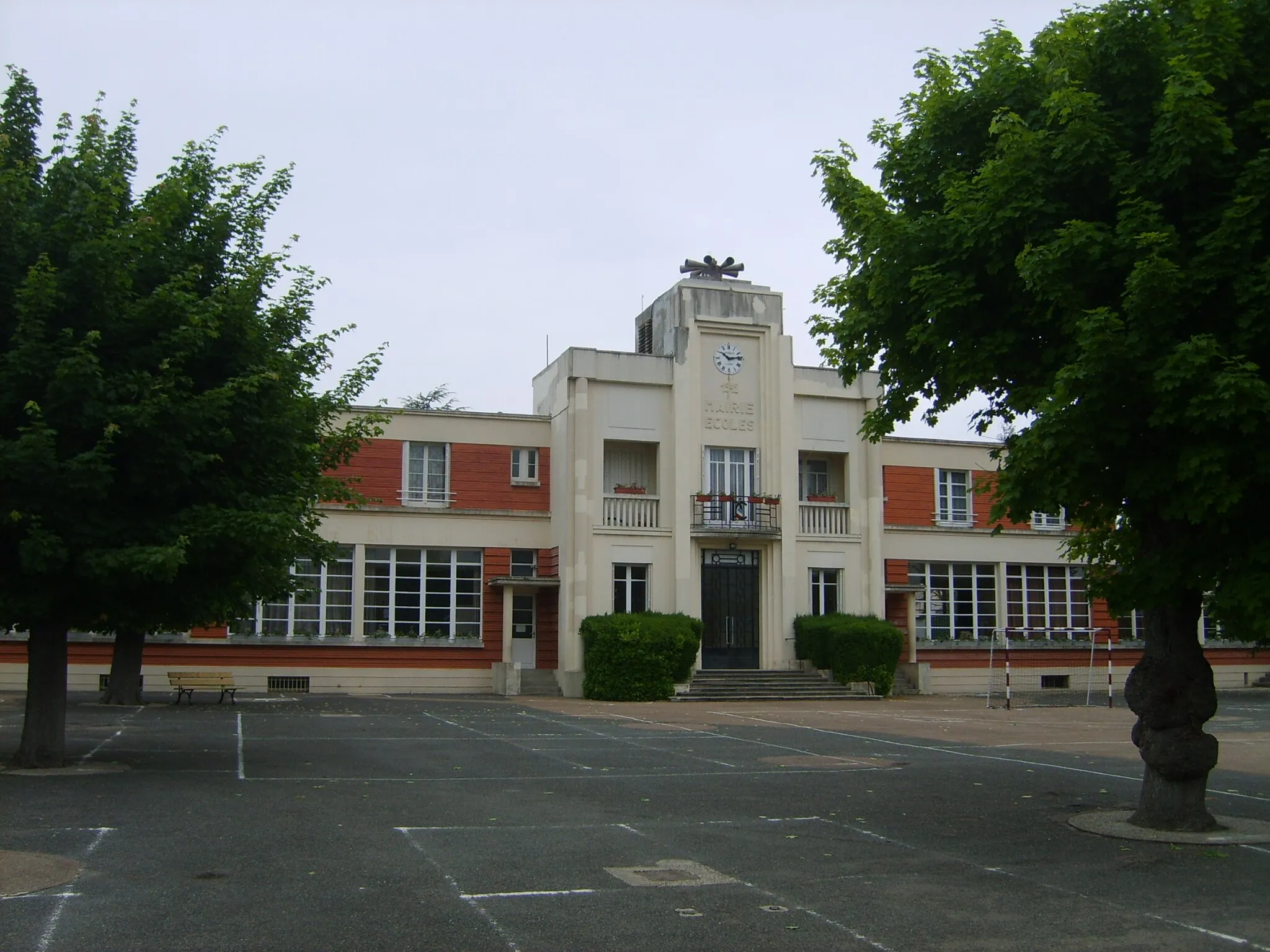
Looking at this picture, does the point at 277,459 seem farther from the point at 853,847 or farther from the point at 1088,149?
the point at 1088,149

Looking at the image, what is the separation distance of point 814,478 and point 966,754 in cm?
1742

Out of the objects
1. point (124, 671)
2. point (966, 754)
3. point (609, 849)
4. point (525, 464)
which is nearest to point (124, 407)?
point (609, 849)

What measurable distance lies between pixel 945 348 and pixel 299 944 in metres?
7.22

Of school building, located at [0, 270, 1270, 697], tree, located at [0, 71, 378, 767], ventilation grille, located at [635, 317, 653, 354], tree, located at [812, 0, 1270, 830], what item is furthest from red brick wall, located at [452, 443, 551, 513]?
tree, located at [812, 0, 1270, 830]

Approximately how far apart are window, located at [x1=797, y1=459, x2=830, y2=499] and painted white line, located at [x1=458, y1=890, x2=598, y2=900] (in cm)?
2637

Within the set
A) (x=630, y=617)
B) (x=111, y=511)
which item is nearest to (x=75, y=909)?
(x=111, y=511)

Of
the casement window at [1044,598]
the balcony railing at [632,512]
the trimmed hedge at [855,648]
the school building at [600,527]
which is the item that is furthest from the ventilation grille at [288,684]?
the casement window at [1044,598]

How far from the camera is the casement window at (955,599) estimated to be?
35906 millimetres

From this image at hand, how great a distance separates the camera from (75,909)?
7562 mm

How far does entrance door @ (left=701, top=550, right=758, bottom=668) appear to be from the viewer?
106 feet

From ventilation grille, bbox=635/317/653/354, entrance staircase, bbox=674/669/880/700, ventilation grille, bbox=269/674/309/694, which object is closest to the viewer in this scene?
entrance staircase, bbox=674/669/880/700

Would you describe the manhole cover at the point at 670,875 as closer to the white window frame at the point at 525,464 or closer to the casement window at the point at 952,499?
the white window frame at the point at 525,464

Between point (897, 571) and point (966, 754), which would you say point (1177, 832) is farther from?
point (897, 571)

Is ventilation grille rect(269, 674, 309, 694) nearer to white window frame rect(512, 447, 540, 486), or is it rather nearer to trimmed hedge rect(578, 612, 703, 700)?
trimmed hedge rect(578, 612, 703, 700)
